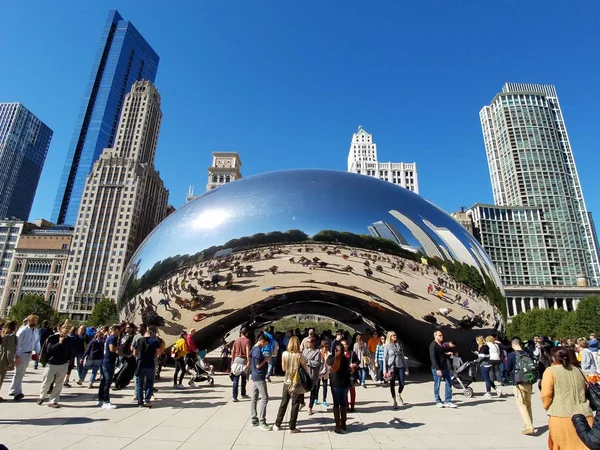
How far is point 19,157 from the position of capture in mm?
159125

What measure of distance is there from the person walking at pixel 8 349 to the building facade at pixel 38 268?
10856 cm

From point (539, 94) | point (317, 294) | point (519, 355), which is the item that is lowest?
point (519, 355)

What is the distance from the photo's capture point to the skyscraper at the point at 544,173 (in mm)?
110250

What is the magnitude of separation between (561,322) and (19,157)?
202m

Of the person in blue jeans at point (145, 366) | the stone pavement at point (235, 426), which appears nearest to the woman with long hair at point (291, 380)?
the stone pavement at point (235, 426)

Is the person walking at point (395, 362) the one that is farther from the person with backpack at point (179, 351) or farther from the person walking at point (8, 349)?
the person walking at point (8, 349)

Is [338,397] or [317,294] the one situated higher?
[317,294]

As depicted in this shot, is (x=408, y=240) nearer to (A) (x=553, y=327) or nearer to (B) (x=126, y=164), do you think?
(A) (x=553, y=327)

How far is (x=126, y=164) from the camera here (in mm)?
101750

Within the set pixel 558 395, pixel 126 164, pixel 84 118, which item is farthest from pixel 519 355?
pixel 84 118

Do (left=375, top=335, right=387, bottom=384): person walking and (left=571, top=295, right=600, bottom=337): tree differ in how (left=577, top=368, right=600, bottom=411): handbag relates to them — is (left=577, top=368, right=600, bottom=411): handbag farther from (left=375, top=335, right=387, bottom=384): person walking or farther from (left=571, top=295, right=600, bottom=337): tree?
(left=571, top=295, right=600, bottom=337): tree

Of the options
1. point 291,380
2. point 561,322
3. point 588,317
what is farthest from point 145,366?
point 561,322

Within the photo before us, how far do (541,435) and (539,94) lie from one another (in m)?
153

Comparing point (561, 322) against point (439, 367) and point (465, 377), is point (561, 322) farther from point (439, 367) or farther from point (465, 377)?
point (439, 367)
